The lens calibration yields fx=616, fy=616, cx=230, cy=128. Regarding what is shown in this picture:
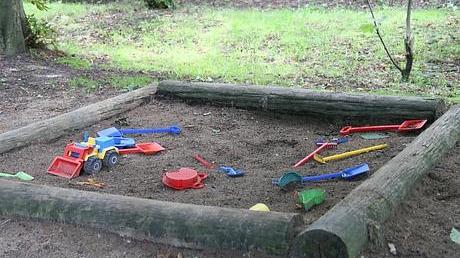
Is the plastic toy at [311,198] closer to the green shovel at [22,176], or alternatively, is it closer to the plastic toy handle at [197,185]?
the plastic toy handle at [197,185]

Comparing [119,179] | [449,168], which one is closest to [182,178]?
[119,179]

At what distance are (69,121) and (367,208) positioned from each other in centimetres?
257

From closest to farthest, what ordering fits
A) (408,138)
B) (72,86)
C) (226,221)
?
(226,221)
(408,138)
(72,86)

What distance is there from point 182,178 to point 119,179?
407mm

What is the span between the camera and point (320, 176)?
10.6 feet

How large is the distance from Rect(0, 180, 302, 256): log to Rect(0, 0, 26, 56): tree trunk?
4.96m

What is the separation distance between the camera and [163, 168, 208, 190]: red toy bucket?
3.18m

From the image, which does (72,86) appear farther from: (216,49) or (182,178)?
(182,178)

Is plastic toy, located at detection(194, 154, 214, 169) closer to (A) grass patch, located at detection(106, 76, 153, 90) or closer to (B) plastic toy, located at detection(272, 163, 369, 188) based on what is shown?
(B) plastic toy, located at detection(272, 163, 369, 188)

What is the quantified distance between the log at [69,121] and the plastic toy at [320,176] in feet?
5.62

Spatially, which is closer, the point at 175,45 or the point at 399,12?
the point at 175,45

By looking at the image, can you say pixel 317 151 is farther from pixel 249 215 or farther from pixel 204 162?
pixel 249 215

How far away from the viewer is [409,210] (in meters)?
2.71

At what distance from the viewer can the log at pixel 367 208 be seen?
7.02 ft
